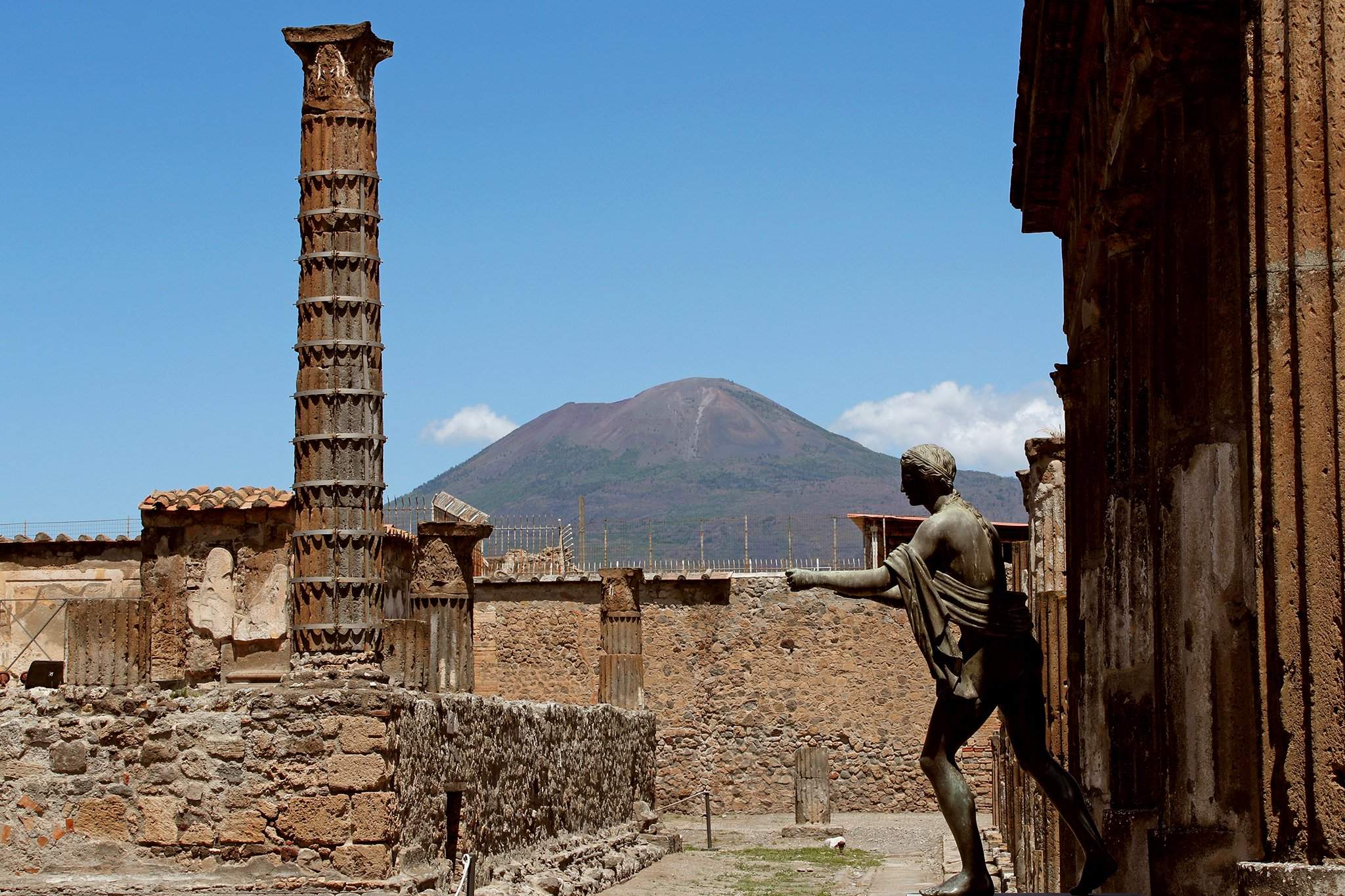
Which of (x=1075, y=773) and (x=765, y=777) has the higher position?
(x=1075, y=773)

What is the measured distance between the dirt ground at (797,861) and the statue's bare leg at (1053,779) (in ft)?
33.6

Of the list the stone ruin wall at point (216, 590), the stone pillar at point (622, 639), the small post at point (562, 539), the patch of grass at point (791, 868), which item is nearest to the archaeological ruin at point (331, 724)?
the stone ruin wall at point (216, 590)

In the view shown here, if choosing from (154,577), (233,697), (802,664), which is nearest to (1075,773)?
(233,697)

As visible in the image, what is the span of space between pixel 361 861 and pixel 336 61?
6807mm

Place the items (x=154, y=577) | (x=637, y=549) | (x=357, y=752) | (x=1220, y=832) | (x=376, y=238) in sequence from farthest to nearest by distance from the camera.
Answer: (x=637, y=549) → (x=154, y=577) → (x=376, y=238) → (x=357, y=752) → (x=1220, y=832)

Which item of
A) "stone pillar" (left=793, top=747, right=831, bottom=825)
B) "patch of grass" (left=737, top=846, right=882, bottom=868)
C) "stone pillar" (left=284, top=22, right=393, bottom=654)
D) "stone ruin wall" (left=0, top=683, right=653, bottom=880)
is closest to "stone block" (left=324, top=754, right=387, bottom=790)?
"stone ruin wall" (left=0, top=683, right=653, bottom=880)

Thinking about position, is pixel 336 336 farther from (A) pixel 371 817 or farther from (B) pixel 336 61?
(A) pixel 371 817

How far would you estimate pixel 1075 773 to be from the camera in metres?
11.5

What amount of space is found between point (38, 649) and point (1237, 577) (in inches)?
778

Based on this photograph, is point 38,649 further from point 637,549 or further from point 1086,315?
point 637,549

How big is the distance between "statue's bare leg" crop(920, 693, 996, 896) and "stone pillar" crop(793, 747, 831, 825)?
21318 millimetres

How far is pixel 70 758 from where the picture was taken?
45.0 ft

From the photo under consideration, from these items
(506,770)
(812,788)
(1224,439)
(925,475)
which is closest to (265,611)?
(506,770)

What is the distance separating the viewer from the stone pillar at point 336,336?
51.3 ft
